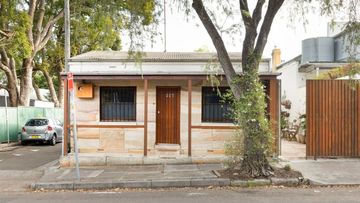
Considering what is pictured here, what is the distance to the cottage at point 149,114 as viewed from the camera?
15289mm

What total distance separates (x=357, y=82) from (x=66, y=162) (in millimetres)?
9224

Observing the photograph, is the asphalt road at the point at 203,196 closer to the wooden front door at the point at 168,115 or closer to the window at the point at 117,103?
the wooden front door at the point at 168,115

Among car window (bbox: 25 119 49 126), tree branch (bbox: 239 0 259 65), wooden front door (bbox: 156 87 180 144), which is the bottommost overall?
car window (bbox: 25 119 49 126)

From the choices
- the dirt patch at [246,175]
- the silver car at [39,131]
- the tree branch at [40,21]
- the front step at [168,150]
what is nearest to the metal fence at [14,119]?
the silver car at [39,131]

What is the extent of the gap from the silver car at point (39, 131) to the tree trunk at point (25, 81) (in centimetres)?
418

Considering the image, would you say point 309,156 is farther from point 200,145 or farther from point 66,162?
point 66,162

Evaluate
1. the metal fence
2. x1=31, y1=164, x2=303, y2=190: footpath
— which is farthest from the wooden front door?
the metal fence

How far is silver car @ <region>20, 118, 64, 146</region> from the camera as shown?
24.6m

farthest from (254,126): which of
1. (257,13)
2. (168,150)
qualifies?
(168,150)

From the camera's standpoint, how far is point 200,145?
1546cm

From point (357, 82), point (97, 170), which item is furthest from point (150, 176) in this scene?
point (357, 82)

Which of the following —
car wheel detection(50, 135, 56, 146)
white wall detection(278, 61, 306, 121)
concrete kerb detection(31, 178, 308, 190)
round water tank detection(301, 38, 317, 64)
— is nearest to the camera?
concrete kerb detection(31, 178, 308, 190)

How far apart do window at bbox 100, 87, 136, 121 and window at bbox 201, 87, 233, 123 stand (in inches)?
92.7

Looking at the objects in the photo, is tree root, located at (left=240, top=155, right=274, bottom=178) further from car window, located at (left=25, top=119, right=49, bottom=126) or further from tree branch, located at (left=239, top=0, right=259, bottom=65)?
car window, located at (left=25, top=119, right=49, bottom=126)
